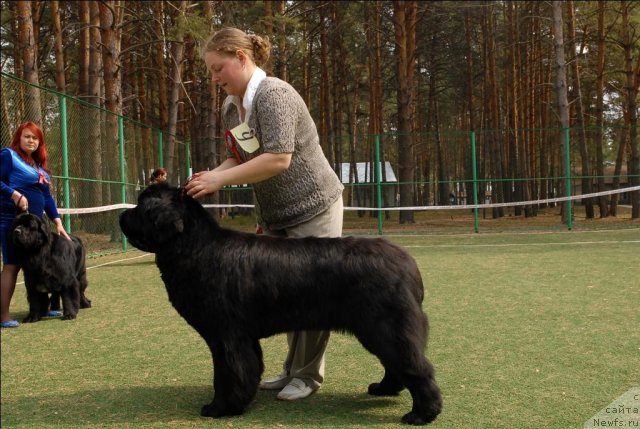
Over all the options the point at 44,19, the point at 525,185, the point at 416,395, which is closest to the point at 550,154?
the point at 525,185

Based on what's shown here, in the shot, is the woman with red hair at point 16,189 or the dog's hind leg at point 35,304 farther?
the dog's hind leg at point 35,304

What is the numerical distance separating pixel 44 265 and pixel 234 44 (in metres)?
3.88

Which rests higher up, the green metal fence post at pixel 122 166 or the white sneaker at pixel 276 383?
the green metal fence post at pixel 122 166

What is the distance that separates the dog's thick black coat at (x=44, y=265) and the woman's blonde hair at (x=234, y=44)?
340 cm

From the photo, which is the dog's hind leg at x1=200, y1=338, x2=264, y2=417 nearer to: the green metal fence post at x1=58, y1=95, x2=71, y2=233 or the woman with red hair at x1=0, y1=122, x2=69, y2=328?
the woman with red hair at x1=0, y1=122, x2=69, y2=328

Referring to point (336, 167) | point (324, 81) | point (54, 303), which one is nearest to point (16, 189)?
point (54, 303)

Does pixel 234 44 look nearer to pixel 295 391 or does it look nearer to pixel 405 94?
pixel 295 391

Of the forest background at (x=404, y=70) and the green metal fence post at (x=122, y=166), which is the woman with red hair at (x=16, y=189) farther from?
the green metal fence post at (x=122, y=166)

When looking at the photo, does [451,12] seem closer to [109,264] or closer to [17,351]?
[109,264]

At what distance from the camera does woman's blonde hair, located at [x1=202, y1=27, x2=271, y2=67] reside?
3.48 meters

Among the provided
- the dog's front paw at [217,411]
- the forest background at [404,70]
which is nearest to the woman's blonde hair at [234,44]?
the dog's front paw at [217,411]

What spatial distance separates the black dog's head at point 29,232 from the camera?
603 centimetres

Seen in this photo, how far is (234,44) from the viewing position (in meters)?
3.47

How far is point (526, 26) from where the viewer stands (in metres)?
28.4
